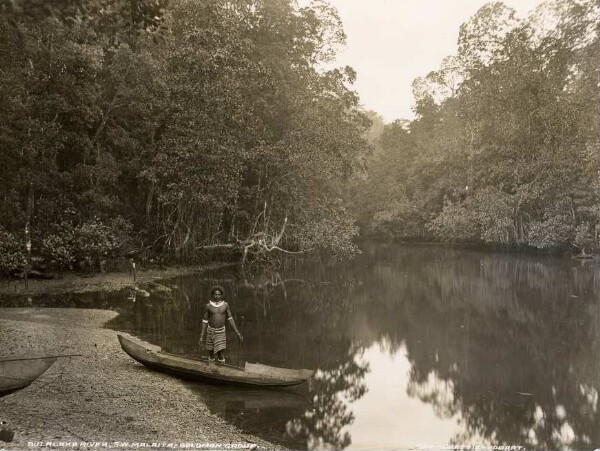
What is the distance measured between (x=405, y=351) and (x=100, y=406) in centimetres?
855

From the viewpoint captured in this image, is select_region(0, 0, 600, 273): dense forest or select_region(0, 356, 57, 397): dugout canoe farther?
select_region(0, 0, 600, 273): dense forest

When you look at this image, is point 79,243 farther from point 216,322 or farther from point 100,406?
point 100,406

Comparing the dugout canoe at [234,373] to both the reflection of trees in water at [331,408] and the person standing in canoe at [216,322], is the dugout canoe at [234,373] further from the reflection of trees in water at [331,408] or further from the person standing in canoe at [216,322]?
the reflection of trees in water at [331,408]

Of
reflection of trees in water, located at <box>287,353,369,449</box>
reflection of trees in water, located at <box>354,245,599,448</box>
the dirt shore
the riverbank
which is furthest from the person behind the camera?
the riverbank

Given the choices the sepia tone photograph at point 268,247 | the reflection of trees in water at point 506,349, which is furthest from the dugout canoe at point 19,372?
the reflection of trees in water at point 506,349

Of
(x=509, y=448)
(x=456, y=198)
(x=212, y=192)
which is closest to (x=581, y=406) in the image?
(x=509, y=448)

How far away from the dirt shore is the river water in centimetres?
61

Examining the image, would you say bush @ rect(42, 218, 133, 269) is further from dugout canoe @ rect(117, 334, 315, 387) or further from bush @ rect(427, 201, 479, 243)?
bush @ rect(427, 201, 479, 243)

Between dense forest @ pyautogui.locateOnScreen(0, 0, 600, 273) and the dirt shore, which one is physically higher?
dense forest @ pyautogui.locateOnScreen(0, 0, 600, 273)

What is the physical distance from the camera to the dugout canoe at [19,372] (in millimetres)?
6840

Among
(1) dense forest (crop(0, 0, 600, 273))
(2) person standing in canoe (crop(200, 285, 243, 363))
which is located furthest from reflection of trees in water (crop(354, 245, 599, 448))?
(1) dense forest (crop(0, 0, 600, 273))

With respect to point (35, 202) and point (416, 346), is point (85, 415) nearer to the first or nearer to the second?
point (416, 346)

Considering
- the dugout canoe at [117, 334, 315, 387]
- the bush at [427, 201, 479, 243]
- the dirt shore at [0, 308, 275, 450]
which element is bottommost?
the dirt shore at [0, 308, 275, 450]

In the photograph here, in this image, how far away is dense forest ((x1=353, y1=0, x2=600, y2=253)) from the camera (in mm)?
27672
